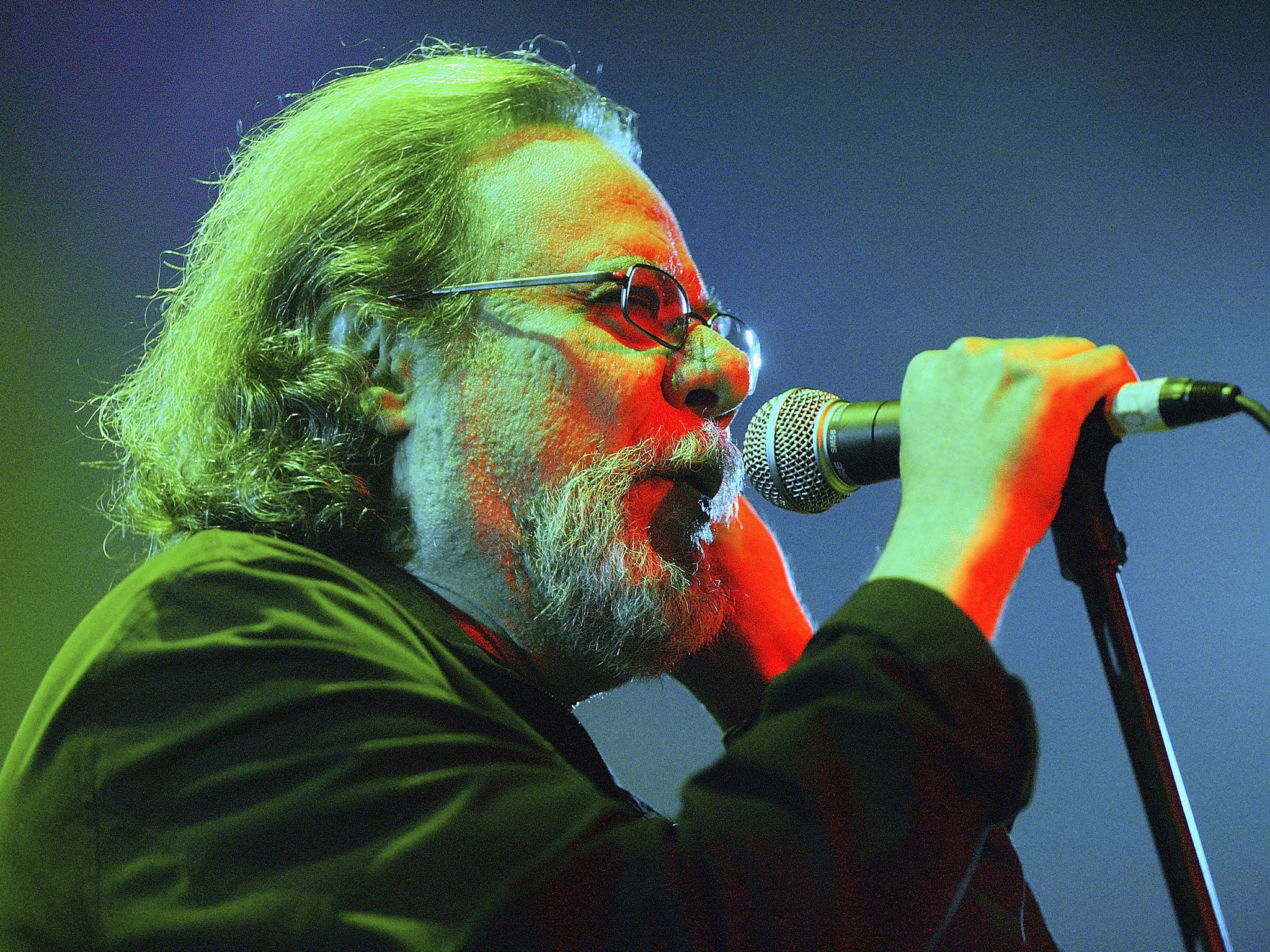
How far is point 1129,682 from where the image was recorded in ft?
2.84

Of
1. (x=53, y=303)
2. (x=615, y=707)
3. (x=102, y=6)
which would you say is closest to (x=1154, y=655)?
(x=615, y=707)

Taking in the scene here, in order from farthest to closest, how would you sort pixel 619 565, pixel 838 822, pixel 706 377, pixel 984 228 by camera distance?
pixel 984 228 < pixel 706 377 < pixel 619 565 < pixel 838 822

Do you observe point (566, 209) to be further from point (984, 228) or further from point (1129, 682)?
point (984, 228)

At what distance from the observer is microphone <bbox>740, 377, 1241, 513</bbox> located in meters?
1.05

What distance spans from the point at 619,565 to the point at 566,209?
57 cm

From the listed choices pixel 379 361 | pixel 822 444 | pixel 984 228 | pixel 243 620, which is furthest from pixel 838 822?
pixel 984 228

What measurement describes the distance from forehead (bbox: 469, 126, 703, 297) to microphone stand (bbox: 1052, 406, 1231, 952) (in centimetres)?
79

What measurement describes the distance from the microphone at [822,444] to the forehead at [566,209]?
458 mm

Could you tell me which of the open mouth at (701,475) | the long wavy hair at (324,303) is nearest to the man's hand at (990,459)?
the open mouth at (701,475)

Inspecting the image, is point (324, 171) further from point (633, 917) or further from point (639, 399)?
point (633, 917)

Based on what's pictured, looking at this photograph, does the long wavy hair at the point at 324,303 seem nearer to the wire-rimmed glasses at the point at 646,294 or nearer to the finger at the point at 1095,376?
the wire-rimmed glasses at the point at 646,294

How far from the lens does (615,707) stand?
2.71 metres

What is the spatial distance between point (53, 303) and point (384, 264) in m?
1.22

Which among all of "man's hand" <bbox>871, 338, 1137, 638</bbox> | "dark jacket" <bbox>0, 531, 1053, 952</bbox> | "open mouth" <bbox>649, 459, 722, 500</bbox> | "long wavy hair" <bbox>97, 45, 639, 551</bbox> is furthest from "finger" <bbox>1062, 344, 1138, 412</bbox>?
"long wavy hair" <bbox>97, 45, 639, 551</bbox>
